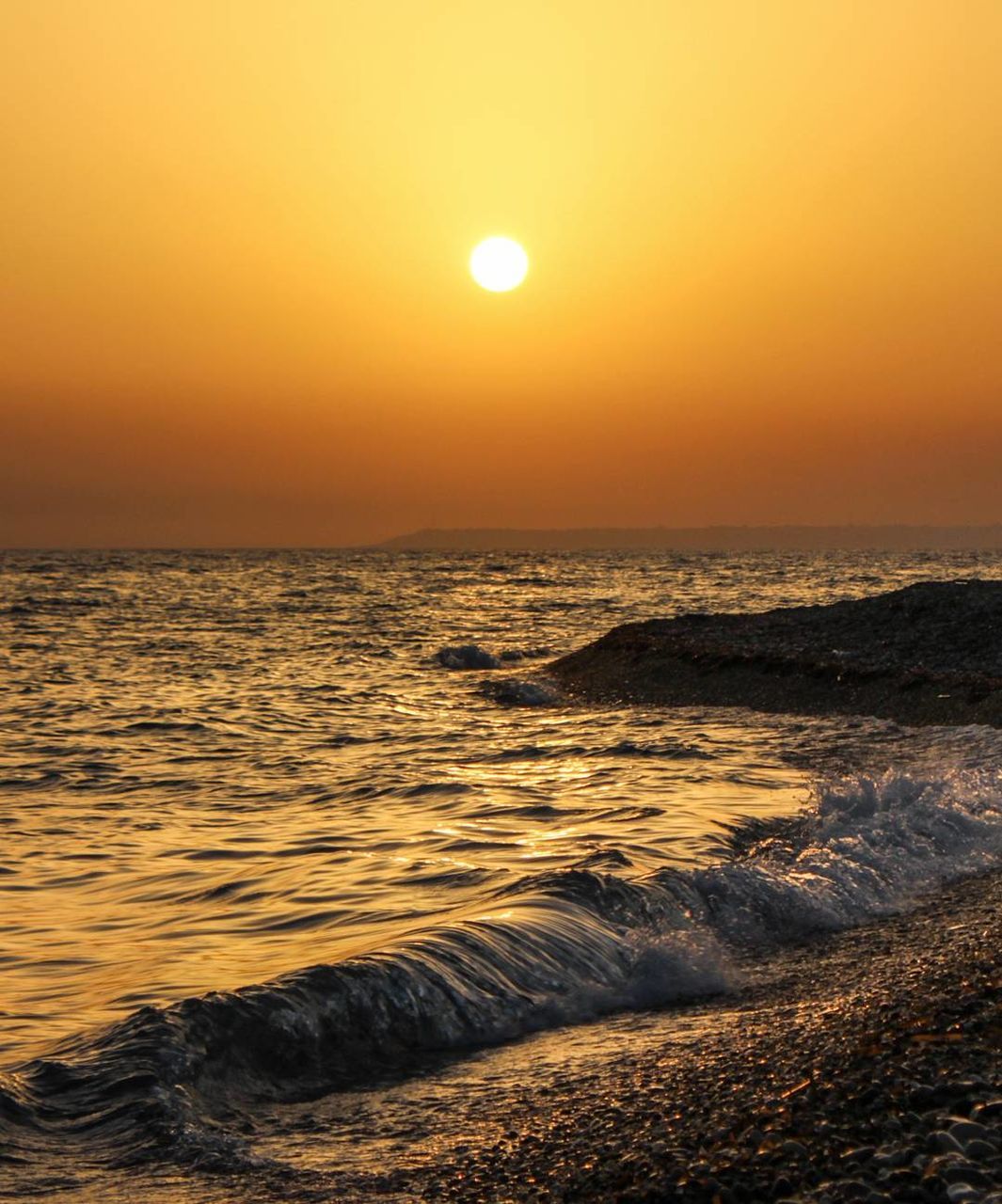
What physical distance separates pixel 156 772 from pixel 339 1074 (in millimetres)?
12708

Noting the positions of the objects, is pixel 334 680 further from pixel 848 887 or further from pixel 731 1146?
pixel 731 1146

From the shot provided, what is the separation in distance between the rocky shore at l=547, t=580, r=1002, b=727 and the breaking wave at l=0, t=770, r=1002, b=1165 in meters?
11.4

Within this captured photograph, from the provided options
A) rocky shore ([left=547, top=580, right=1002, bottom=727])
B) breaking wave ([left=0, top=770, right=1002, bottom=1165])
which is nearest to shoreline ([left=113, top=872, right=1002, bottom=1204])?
breaking wave ([left=0, top=770, right=1002, bottom=1165])

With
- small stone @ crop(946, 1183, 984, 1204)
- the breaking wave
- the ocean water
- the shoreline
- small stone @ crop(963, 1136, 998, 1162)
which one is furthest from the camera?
the ocean water

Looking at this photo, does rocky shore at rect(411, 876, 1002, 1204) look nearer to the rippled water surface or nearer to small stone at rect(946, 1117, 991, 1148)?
small stone at rect(946, 1117, 991, 1148)

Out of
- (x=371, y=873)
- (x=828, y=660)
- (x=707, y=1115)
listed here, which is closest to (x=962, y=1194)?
(x=707, y=1115)

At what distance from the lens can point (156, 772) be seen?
19.5 m

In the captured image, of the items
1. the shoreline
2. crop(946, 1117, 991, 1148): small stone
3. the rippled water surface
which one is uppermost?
crop(946, 1117, 991, 1148): small stone

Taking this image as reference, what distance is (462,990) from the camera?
865cm

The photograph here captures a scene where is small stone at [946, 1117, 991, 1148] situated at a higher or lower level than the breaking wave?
higher

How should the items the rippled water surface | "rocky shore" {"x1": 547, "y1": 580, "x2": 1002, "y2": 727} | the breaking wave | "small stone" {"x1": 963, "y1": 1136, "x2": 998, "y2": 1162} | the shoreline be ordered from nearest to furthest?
1. "small stone" {"x1": 963, "y1": 1136, "x2": 998, "y2": 1162}
2. the shoreline
3. the breaking wave
4. the rippled water surface
5. "rocky shore" {"x1": 547, "y1": 580, "x2": 1002, "y2": 727}

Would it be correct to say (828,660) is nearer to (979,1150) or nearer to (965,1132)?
(965,1132)

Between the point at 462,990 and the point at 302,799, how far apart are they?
8922 mm

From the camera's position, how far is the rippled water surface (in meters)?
10.2
